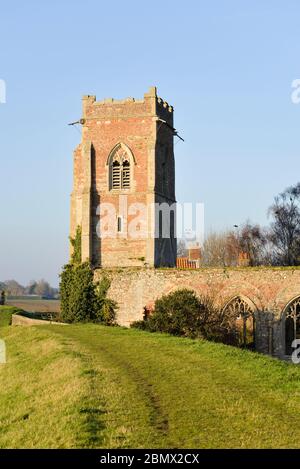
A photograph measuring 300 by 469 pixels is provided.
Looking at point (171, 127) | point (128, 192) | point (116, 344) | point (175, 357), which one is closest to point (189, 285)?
point (128, 192)

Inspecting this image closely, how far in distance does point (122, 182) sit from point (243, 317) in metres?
9.92

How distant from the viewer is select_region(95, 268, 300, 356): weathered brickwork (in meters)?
32.7

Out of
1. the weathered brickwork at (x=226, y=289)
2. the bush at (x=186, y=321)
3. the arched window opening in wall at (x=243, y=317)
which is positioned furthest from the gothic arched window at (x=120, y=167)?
the bush at (x=186, y=321)

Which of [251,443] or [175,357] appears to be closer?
[251,443]

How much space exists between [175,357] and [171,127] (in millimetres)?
24415

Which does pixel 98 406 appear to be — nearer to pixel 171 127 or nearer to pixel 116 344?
pixel 116 344

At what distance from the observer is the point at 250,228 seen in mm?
76688

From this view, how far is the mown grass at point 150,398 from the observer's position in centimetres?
1110

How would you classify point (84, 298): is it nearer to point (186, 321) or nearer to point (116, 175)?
point (116, 175)

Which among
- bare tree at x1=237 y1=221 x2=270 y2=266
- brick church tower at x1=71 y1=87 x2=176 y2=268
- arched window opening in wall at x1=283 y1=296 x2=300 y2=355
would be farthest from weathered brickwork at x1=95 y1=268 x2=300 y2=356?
bare tree at x1=237 y1=221 x2=270 y2=266

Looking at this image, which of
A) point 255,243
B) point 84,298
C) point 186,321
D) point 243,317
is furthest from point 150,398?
point 255,243

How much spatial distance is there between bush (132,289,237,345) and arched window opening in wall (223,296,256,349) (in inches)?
81.0

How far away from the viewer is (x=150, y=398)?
13.5m

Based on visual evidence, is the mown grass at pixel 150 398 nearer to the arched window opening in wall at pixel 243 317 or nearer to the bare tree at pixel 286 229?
the arched window opening in wall at pixel 243 317
